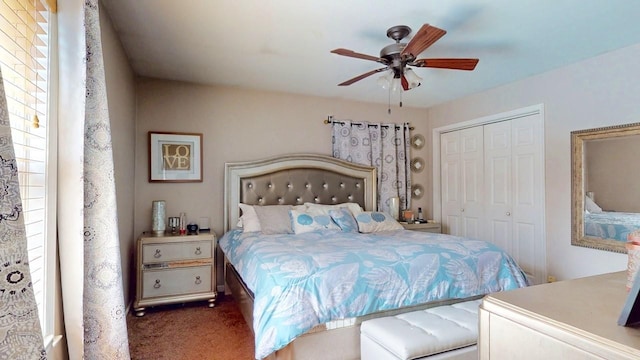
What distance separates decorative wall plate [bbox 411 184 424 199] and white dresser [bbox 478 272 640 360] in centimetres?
439

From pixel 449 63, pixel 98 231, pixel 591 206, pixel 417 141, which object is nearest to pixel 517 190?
pixel 591 206

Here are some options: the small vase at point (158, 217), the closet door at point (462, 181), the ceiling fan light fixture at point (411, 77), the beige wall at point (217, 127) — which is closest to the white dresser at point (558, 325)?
the ceiling fan light fixture at point (411, 77)

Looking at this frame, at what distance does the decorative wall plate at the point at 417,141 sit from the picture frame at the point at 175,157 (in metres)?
3.08

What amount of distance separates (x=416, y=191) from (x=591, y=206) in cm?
221

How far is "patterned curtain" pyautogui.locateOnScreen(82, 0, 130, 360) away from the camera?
1.61 meters

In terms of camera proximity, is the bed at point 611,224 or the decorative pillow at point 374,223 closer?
the bed at point 611,224

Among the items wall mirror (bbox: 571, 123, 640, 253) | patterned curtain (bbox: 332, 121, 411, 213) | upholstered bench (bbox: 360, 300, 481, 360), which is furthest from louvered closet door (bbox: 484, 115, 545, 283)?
upholstered bench (bbox: 360, 300, 481, 360)

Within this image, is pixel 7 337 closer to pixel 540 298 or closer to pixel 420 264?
pixel 540 298

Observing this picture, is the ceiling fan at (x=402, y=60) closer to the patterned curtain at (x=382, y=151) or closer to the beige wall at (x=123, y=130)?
the beige wall at (x=123, y=130)

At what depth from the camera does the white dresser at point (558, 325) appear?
532 millimetres

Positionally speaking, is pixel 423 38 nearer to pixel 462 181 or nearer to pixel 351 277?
pixel 351 277

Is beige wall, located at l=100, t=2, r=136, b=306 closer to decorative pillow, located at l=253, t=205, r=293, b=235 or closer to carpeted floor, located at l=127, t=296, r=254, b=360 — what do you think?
carpeted floor, located at l=127, t=296, r=254, b=360

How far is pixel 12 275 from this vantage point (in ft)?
2.86

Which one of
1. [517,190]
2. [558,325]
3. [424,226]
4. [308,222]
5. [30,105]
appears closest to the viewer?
[558,325]
